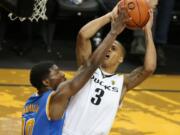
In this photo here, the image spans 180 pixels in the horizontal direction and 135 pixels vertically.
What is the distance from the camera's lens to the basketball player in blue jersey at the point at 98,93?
12.7ft

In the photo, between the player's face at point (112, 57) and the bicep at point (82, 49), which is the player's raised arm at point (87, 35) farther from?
the player's face at point (112, 57)

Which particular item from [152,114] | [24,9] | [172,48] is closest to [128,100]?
[152,114]

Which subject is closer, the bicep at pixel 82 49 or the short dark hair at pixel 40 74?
the short dark hair at pixel 40 74

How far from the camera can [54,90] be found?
3.76m

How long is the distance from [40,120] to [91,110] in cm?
38

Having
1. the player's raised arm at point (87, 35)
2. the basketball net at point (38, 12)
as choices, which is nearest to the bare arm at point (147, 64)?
the player's raised arm at point (87, 35)

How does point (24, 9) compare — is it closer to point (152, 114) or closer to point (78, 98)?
point (152, 114)

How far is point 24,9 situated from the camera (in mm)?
8133

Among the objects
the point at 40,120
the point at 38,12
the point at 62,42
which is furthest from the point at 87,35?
the point at 62,42

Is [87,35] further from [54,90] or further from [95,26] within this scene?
[54,90]

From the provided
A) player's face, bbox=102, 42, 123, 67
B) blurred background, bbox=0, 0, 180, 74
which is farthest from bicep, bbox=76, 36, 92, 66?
blurred background, bbox=0, 0, 180, 74

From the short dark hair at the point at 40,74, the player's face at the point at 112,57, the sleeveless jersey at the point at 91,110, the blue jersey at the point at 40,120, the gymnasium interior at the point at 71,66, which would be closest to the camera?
the blue jersey at the point at 40,120

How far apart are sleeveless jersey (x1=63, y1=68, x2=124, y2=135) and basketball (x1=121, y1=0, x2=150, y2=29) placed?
0.49 m

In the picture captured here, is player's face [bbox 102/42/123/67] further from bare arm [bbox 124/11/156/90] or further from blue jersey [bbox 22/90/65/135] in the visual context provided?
blue jersey [bbox 22/90/65/135]
